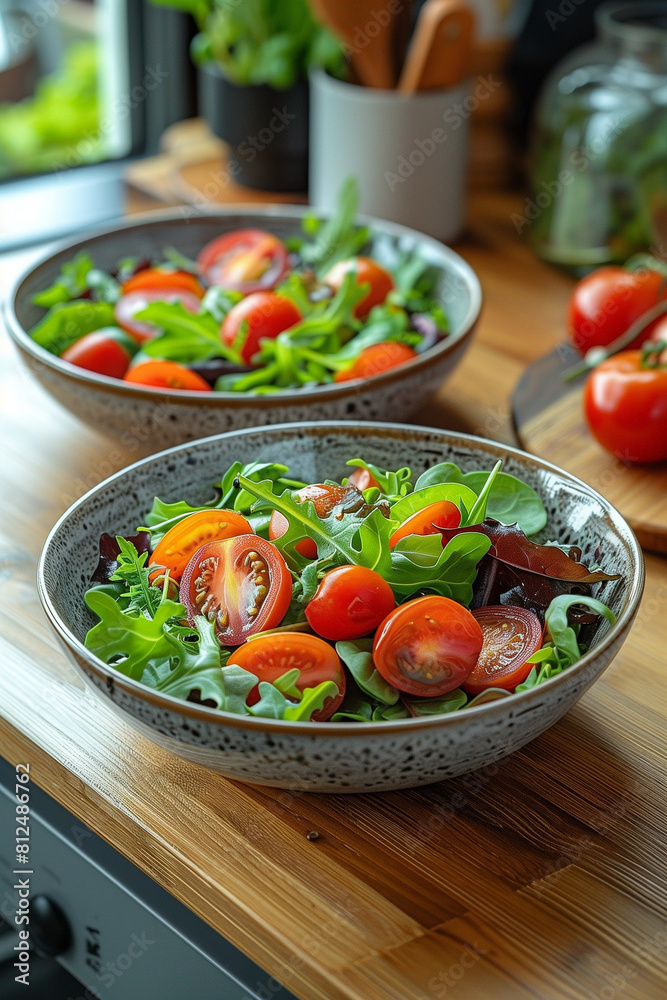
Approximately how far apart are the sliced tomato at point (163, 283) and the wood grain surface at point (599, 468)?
0.41 metres

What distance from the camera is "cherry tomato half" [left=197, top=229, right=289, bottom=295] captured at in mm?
1237

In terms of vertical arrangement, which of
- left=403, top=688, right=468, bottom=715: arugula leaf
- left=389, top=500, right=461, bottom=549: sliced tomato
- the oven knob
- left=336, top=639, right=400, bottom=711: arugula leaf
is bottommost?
the oven knob

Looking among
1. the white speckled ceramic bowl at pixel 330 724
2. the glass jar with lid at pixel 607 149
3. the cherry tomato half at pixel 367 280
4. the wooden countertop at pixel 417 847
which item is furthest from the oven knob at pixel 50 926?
the glass jar with lid at pixel 607 149

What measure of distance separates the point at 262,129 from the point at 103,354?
755mm

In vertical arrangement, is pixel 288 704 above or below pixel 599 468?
above

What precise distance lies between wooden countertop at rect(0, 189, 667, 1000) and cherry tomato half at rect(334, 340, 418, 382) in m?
0.34

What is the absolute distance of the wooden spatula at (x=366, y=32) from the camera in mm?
1410

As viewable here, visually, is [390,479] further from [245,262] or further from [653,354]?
[245,262]

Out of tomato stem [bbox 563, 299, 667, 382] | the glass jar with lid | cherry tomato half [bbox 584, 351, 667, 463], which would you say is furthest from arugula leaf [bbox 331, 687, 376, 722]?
the glass jar with lid

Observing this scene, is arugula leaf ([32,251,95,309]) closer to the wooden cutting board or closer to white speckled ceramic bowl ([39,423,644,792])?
white speckled ceramic bowl ([39,423,644,792])

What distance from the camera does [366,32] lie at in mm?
1435

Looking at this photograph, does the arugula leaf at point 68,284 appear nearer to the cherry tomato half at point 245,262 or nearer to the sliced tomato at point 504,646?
the cherry tomato half at point 245,262

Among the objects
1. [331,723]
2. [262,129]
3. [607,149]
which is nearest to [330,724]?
[331,723]

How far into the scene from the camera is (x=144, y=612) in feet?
2.36
